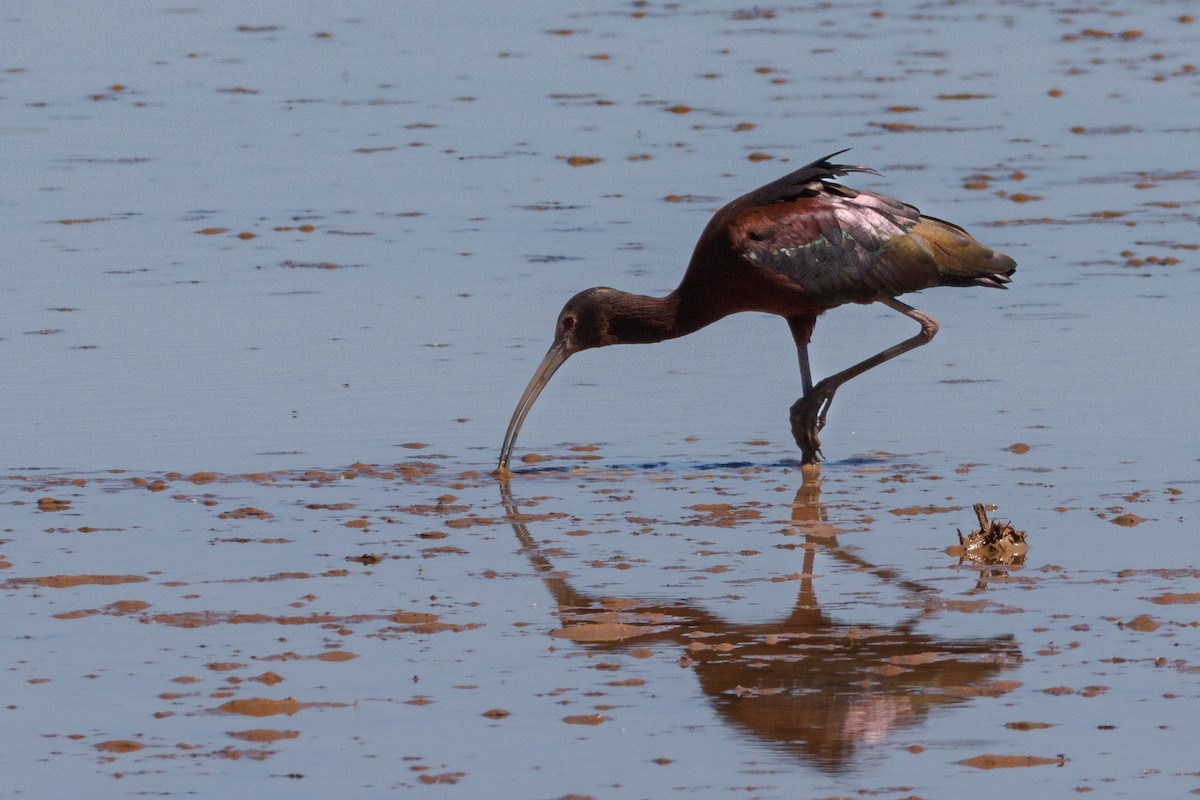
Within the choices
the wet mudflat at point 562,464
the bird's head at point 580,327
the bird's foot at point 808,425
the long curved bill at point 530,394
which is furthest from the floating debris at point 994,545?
the bird's head at point 580,327

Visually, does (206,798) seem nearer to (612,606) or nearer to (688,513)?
(612,606)

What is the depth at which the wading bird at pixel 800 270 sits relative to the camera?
10.5 metres

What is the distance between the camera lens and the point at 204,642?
740 centimetres

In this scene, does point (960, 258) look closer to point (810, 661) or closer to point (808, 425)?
point (808, 425)

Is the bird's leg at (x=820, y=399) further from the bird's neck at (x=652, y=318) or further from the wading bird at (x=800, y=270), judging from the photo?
the bird's neck at (x=652, y=318)

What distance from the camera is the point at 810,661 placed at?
23.5 ft

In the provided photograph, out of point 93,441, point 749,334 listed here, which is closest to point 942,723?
point 93,441

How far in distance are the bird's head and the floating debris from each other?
2.69 meters

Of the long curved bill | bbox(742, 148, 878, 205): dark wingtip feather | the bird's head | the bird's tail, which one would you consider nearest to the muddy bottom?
the long curved bill

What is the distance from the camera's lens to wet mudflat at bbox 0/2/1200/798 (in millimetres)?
6480

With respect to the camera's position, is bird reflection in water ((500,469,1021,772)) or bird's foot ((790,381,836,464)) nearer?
bird reflection in water ((500,469,1021,772))

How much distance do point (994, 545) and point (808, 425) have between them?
201 centimetres

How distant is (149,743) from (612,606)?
1.94 metres

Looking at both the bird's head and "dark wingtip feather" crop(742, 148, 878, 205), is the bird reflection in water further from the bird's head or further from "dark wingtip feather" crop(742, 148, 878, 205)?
"dark wingtip feather" crop(742, 148, 878, 205)
